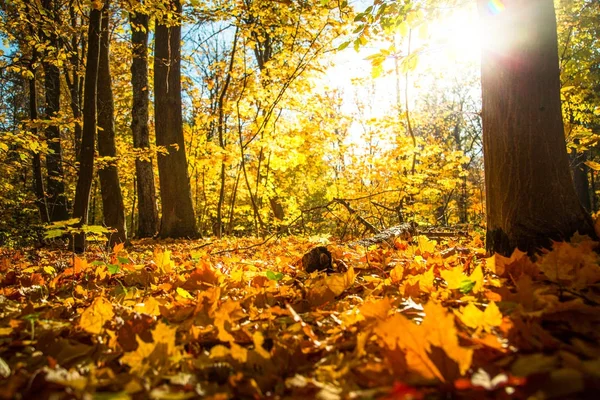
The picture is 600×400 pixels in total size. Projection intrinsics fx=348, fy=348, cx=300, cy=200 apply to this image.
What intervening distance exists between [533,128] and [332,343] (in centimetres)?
177

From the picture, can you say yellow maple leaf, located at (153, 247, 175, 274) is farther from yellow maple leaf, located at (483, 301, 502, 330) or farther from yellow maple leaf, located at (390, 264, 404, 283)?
yellow maple leaf, located at (483, 301, 502, 330)

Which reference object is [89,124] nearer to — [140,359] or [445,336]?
[140,359]

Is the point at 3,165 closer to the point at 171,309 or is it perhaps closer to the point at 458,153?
the point at 171,309

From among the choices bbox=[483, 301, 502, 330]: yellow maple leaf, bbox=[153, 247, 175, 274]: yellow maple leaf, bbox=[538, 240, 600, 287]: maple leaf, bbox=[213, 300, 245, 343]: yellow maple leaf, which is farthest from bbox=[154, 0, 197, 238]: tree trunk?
bbox=[483, 301, 502, 330]: yellow maple leaf

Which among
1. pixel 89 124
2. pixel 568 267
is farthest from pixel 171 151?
pixel 568 267

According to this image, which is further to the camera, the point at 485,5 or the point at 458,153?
the point at 458,153

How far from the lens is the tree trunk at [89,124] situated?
4.27 metres

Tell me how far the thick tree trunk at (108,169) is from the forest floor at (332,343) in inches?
190

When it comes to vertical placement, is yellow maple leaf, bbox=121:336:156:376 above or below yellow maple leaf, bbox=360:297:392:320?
below

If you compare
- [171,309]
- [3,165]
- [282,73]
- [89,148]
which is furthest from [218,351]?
[282,73]

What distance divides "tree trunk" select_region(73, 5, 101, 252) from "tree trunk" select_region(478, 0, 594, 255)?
4.32 m

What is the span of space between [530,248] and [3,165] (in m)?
7.01

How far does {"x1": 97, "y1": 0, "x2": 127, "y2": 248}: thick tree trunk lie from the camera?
624cm

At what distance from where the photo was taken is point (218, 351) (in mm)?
953
